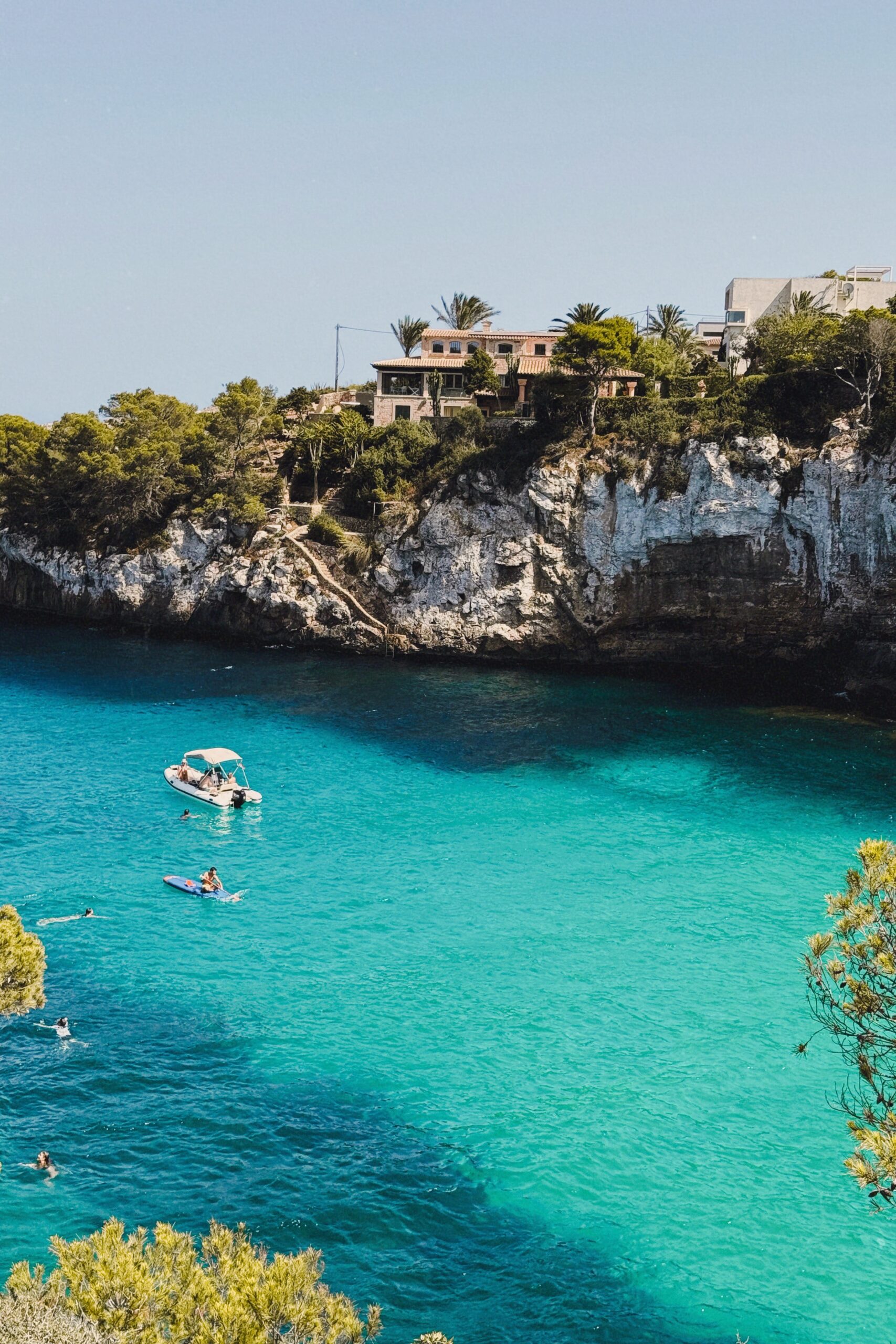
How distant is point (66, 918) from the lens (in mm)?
32906

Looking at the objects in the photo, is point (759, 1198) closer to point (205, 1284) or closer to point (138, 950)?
point (205, 1284)

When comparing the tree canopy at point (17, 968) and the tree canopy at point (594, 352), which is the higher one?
the tree canopy at point (594, 352)

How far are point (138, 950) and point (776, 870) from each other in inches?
Result: 842

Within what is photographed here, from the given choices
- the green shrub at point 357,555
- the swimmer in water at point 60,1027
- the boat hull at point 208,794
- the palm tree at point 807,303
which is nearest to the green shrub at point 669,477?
the palm tree at point 807,303

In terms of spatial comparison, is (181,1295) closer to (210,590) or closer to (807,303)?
(210,590)

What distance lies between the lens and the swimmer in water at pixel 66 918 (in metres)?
32.5

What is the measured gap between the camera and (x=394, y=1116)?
24062 millimetres

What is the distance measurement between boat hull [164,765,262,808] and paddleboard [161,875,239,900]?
757 centimetres

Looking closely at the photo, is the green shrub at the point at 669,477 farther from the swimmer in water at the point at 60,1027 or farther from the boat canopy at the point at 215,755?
the swimmer in water at the point at 60,1027

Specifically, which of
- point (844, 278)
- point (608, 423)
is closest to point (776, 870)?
point (608, 423)

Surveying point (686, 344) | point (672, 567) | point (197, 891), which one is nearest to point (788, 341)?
point (672, 567)

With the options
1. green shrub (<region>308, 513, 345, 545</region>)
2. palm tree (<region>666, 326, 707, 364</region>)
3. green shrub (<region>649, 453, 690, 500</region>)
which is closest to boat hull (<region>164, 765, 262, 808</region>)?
green shrub (<region>649, 453, 690, 500</region>)

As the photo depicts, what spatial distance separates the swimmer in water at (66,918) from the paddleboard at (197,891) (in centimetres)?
297

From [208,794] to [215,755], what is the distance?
7.20 feet
